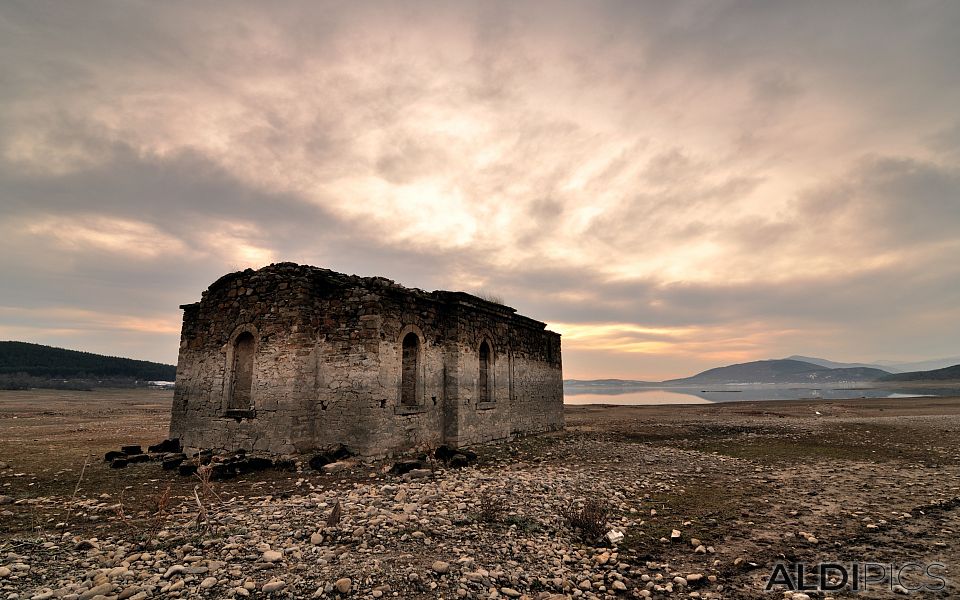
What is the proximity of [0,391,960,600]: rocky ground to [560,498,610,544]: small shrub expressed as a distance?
0.07 meters

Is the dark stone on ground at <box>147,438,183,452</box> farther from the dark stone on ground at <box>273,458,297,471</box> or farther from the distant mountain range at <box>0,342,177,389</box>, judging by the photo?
the distant mountain range at <box>0,342,177,389</box>

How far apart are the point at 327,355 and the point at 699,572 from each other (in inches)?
378

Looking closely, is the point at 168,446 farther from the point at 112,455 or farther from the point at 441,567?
the point at 441,567

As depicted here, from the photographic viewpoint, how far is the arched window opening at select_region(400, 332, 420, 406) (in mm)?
13102

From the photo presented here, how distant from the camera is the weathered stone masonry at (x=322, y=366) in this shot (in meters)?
11.4

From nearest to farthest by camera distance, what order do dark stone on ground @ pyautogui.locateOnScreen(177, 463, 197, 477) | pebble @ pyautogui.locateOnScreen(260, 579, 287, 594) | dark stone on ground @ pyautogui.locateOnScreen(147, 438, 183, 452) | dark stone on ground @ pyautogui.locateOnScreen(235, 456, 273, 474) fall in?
pebble @ pyautogui.locateOnScreen(260, 579, 287, 594) < dark stone on ground @ pyautogui.locateOnScreen(177, 463, 197, 477) < dark stone on ground @ pyautogui.locateOnScreen(235, 456, 273, 474) < dark stone on ground @ pyautogui.locateOnScreen(147, 438, 183, 452)

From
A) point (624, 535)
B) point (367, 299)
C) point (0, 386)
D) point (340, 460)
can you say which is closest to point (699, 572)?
point (624, 535)

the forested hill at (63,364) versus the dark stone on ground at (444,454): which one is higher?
the forested hill at (63,364)

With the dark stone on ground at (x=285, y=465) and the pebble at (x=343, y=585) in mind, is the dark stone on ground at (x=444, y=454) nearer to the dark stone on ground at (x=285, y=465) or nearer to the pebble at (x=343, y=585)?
the dark stone on ground at (x=285, y=465)

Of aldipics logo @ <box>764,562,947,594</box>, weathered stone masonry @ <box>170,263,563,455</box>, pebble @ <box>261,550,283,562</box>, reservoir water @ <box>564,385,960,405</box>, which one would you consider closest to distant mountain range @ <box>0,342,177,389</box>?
weathered stone masonry @ <box>170,263,563,455</box>

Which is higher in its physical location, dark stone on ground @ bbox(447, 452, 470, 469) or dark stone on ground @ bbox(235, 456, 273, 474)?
dark stone on ground @ bbox(235, 456, 273, 474)

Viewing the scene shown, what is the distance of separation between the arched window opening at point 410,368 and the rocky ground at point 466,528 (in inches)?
97.4

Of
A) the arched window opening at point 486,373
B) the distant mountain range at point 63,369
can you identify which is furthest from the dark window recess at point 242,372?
the distant mountain range at point 63,369

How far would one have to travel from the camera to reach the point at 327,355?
11734 mm
